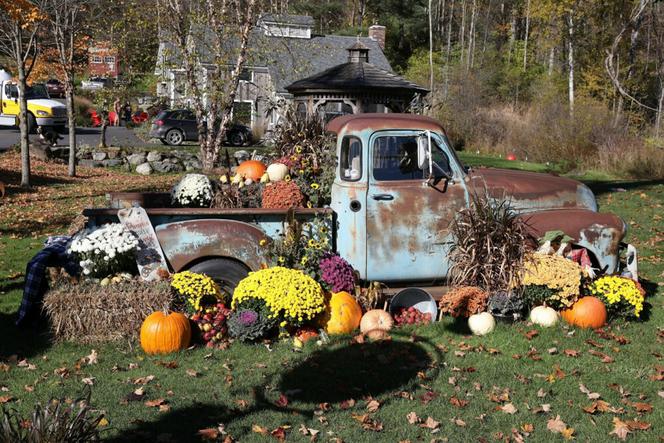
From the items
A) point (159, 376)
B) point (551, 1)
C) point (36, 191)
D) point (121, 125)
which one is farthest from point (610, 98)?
point (159, 376)

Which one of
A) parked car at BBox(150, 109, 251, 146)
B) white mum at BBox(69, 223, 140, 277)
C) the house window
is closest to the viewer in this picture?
white mum at BBox(69, 223, 140, 277)

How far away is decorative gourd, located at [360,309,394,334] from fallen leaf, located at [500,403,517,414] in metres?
1.59

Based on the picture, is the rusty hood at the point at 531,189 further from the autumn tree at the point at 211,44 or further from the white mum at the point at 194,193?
the autumn tree at the point at 211,44

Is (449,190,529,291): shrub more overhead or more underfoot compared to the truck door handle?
more underfoot

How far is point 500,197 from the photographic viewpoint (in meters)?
6.98

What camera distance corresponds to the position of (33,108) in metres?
29.6

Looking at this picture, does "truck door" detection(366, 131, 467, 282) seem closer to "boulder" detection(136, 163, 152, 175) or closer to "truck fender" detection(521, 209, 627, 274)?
"truck fender" detection(521, 209, 627, 274)

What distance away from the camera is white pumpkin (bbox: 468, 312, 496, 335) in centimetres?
634

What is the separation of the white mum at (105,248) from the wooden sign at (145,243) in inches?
2.9

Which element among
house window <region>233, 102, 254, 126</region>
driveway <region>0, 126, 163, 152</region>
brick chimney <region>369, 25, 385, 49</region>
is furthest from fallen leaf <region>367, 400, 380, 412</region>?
brick chimney <region>369, 25, 385, 49</region>

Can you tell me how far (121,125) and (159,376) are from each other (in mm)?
38714

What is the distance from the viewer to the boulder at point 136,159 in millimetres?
21203

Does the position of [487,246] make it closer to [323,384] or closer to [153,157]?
[323,384]

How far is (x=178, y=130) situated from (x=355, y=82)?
604 inches
